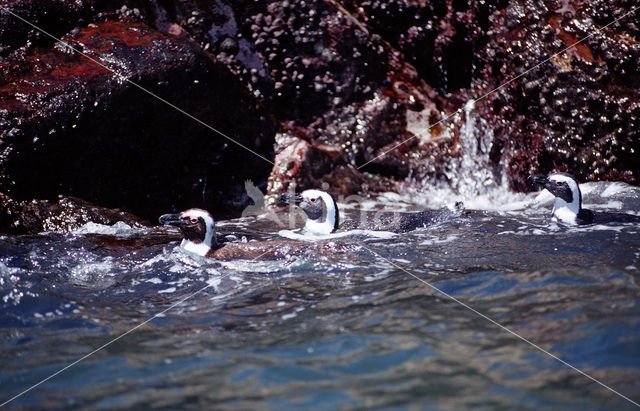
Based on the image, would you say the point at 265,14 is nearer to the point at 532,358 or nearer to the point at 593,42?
the point at 593,42

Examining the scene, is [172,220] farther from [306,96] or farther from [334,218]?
[306,96]

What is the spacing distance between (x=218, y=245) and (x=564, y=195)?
4.11m

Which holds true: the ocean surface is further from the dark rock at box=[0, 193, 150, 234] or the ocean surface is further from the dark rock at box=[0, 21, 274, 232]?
the dark rock at box=[0, 21, 274, 232]

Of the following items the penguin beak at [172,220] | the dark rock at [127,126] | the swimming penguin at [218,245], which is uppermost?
the dark rock at [127,126]

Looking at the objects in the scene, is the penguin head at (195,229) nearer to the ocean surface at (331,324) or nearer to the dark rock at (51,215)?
the ocean surface at (331,324)

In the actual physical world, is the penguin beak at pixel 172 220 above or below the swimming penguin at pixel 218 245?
above

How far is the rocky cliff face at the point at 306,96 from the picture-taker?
732 cm

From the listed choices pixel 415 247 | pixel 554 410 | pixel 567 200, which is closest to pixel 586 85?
pixel 567 200

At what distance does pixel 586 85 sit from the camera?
28.1 ft

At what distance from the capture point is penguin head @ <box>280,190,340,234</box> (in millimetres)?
6828

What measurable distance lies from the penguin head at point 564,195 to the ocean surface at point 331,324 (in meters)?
0.56

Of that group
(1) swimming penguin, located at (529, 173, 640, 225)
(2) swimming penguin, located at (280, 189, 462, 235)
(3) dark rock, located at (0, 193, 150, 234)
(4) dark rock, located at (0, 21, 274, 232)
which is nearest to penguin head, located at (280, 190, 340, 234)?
→ (2) swimming penguin, located at (280, 189, 462, 235)

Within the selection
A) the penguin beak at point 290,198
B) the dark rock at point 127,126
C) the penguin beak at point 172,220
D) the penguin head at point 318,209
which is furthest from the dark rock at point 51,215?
the penguin head at point 318,209

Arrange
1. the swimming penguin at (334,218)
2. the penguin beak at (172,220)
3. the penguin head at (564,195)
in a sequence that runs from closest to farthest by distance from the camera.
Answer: the penguin beak at (172,220) < the penguin head at (564,195) < the swimming penguin at (334,218)
